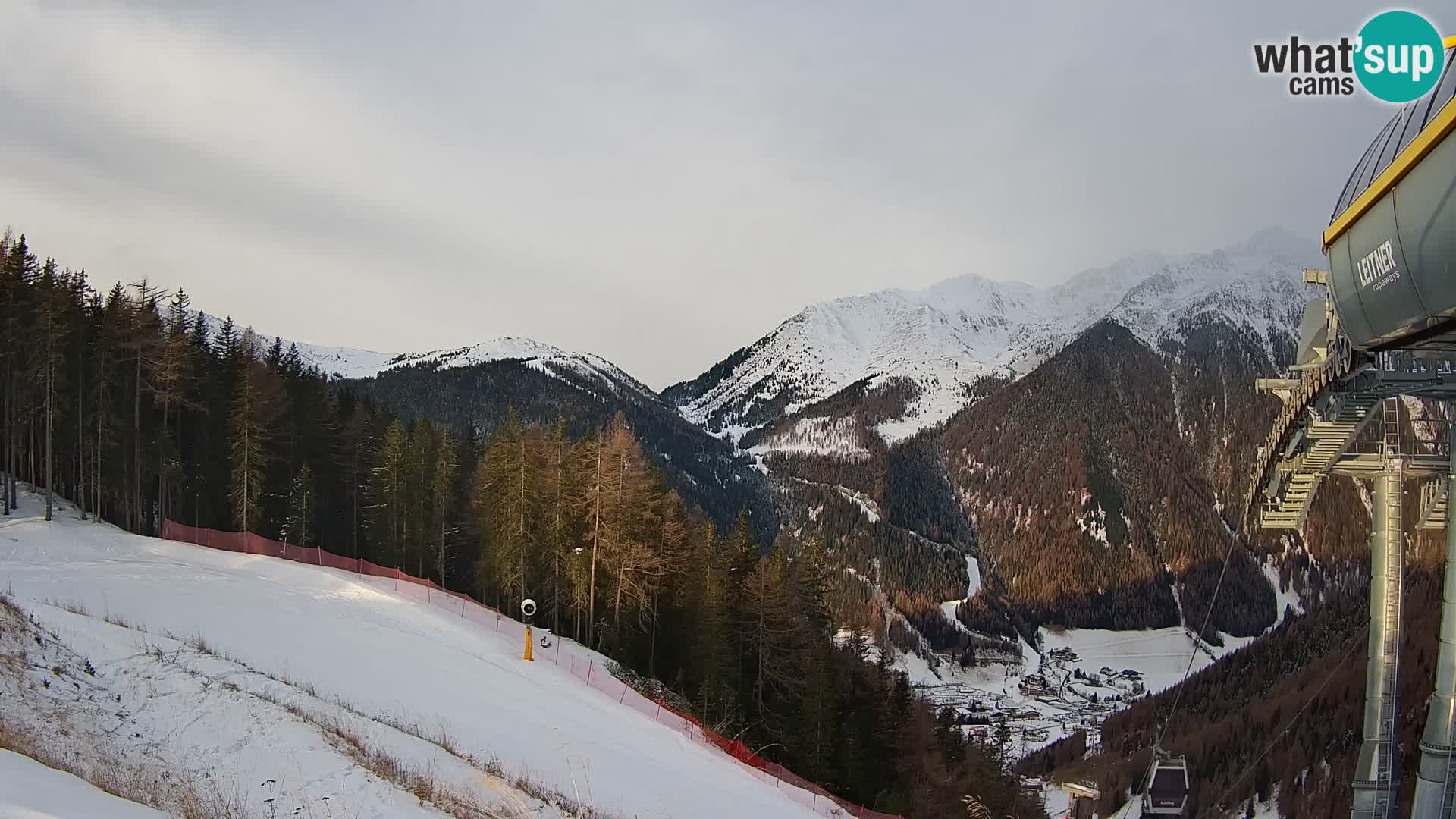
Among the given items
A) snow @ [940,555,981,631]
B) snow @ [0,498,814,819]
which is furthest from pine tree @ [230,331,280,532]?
snow @ [940,555,981,631]

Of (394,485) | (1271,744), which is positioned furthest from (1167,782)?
(394,485)

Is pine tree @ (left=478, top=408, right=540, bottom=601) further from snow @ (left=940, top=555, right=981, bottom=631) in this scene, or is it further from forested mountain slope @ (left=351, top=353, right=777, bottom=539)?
forested mountain slope @ (left=351, top=353, right=777, bottom=539)

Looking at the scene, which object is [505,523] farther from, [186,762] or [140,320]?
[186,762]

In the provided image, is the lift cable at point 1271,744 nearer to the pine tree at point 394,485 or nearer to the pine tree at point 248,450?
the pine tree at point 394,485

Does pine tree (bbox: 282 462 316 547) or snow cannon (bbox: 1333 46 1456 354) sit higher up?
snow cannon (bbox: 1333 46 1456 354)

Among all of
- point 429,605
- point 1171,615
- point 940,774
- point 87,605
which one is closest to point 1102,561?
point 1171,615

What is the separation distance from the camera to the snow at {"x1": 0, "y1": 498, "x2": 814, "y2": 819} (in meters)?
11.6

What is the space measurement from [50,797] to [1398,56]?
1602 cm

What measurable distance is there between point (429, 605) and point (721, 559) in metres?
16.0

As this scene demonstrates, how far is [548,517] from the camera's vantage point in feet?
132

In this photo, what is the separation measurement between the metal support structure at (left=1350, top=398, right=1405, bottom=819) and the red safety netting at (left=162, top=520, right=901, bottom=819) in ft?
35.5

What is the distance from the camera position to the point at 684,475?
178250 millimetres

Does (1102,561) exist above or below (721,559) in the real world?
below

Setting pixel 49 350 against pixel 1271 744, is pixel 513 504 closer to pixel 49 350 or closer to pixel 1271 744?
pixel 49 350
